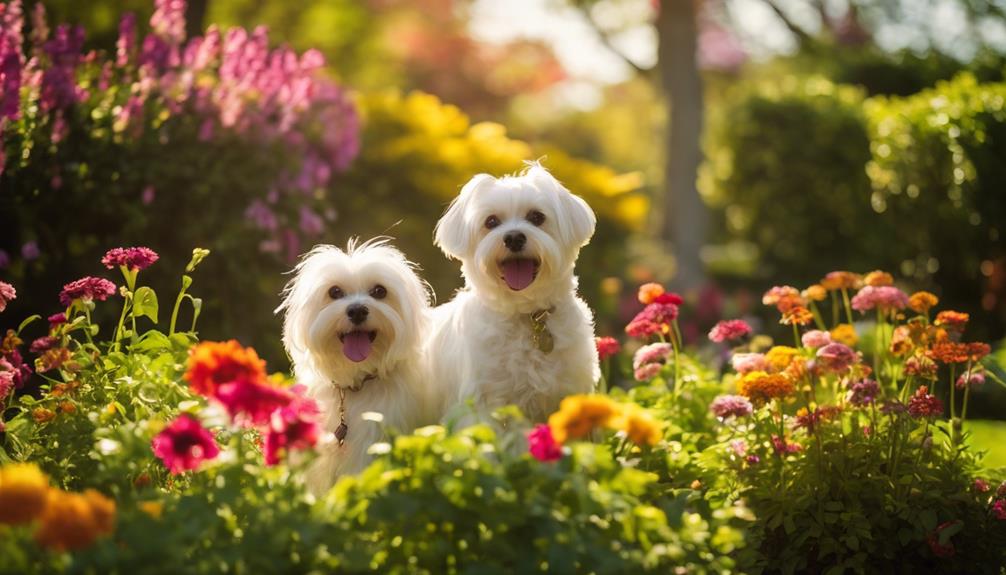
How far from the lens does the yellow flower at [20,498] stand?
216 centimetres

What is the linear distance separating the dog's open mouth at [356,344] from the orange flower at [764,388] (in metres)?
1.44

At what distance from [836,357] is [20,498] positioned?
2770 mm

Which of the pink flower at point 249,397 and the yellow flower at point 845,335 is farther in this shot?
the yellow flower at point 845,335

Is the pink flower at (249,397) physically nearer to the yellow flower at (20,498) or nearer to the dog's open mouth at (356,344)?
the yellow flower at (20,498)

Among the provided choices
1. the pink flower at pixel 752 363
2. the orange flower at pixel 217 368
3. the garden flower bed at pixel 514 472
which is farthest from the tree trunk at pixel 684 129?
the orange flower at pixel 217 368

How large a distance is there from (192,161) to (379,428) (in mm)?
2963

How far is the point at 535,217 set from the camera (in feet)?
12.1

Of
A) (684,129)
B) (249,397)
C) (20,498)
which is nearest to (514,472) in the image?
(249,397)

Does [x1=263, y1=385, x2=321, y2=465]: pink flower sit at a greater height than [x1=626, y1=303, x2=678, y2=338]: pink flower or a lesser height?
lesser

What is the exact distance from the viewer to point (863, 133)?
33.4 ft

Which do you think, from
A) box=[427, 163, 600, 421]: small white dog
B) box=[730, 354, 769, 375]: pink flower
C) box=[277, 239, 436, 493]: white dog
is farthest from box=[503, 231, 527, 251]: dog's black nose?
box=[730, 354, 769, 375]: pink flower

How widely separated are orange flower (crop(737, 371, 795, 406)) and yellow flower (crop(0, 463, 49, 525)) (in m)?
2.30

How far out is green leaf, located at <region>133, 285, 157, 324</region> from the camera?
357 centimetres

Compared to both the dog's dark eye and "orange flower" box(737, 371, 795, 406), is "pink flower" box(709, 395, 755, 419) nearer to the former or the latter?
"orange flower" box(737, 371, 795, 406)
